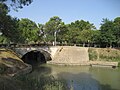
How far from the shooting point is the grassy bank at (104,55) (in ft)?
165

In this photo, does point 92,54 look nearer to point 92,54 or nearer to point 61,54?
point 92,54

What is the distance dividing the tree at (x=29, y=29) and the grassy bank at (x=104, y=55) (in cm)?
2232

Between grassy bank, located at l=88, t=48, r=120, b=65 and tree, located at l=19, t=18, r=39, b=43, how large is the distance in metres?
22.3

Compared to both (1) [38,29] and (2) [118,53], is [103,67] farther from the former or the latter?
(1) [38,29]

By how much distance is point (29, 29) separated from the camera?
70875 millimetres

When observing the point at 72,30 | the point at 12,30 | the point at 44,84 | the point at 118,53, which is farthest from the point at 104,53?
the point at 44,84

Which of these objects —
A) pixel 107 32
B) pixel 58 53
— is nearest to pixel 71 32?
pixel 107 32

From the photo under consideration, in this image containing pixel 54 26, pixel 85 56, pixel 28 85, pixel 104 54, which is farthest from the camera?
pixel 54 26

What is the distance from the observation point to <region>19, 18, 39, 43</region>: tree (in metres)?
68.6

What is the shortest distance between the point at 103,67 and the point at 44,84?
2766 centimetres

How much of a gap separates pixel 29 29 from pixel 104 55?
1115 inches

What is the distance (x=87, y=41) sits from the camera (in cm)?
6925

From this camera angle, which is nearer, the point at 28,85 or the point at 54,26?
the point at 28,85

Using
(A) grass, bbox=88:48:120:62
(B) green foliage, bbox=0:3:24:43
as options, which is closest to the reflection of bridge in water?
(A) grass, bbox=88:48:120:62
